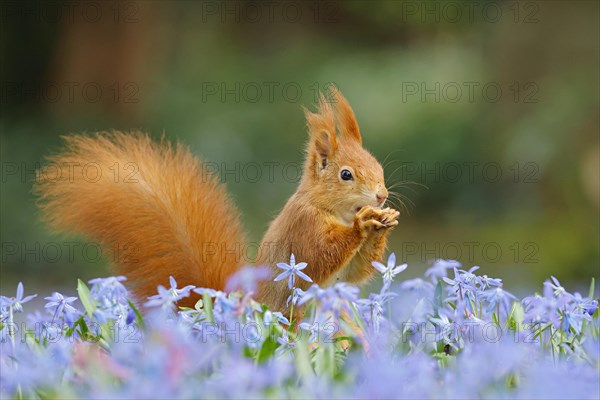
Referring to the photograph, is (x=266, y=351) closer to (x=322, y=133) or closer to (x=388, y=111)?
(x=322, y=133)

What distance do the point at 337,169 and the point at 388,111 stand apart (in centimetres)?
601

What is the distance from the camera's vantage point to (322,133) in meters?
2.37

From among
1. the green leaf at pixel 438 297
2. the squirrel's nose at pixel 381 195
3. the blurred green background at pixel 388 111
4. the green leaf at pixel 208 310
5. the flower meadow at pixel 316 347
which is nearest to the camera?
the flower meadow at pixel 316 347

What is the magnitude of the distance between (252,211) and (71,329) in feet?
15.9

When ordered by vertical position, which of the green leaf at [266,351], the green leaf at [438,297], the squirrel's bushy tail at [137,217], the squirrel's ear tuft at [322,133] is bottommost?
the green leaf at [266,351]

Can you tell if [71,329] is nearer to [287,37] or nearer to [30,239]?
[30,239]

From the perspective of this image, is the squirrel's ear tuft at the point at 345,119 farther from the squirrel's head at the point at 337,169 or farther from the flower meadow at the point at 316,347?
the flower meadow at the point at 316,347

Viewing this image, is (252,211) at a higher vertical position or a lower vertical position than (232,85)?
lower

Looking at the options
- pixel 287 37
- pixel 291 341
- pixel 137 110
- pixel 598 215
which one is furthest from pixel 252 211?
pixel 291 341

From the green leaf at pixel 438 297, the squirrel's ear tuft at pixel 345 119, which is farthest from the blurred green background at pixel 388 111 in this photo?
the green leaf at pixel 438 297

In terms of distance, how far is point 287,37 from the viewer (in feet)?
34.1

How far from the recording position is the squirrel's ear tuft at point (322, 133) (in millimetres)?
2355

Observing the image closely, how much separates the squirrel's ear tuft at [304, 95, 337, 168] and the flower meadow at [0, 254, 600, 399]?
42cm

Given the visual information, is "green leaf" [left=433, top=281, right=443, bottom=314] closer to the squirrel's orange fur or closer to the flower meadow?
the flower meadow
